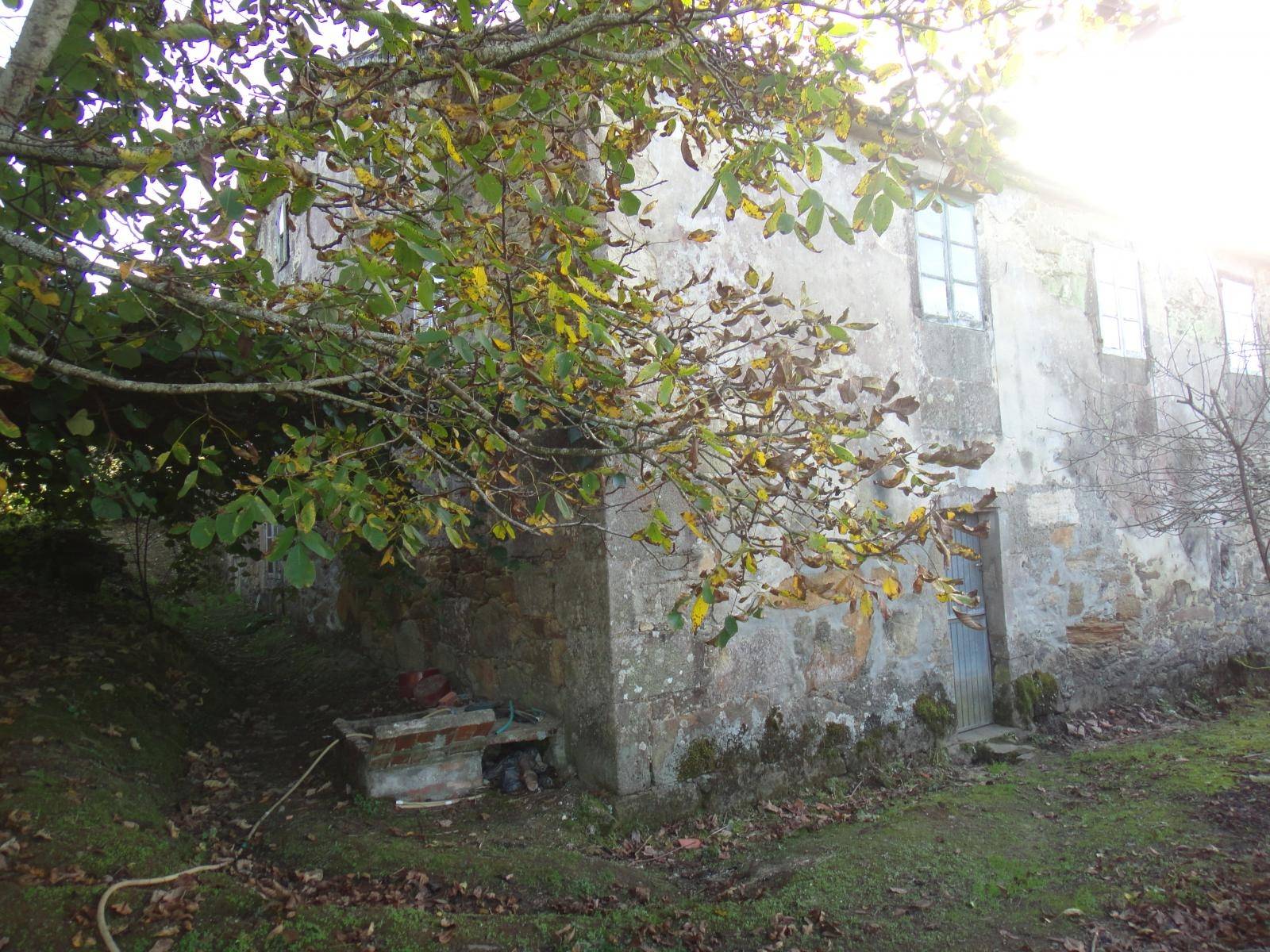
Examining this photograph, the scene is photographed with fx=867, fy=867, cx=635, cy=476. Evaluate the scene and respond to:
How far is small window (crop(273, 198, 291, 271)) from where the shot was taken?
30.5 ft

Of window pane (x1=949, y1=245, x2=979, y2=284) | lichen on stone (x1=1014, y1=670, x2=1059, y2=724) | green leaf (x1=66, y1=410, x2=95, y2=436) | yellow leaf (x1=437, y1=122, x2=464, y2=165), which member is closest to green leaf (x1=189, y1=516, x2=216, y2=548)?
green leaf (x1=66, y1=410, x2=95, y2=436)

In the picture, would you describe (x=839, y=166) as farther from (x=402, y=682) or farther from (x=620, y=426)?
(x=402, y=682)

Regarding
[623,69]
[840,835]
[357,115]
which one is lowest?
[840,835]

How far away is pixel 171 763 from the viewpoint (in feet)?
15.6

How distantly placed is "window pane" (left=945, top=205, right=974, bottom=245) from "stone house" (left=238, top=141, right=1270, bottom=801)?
19 mm

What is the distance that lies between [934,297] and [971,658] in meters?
2.70

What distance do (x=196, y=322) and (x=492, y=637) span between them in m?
2.55

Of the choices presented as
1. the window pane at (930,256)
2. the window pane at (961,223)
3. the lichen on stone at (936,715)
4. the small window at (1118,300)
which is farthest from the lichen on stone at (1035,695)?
the window pane at (961,223)

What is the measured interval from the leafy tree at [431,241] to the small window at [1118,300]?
4859 millimetres

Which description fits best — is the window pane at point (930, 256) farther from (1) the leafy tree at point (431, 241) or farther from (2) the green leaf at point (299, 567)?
(2) the green leaf at point (299, 567)

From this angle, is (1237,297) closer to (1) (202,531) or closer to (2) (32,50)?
(1) (202,531)

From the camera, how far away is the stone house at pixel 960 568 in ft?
15.1

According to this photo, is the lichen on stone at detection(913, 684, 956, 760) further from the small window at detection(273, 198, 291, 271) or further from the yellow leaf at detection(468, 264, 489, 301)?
the small window at detection(273, 198, 291, 271)

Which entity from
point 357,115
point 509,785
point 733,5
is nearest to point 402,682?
point 509,785
